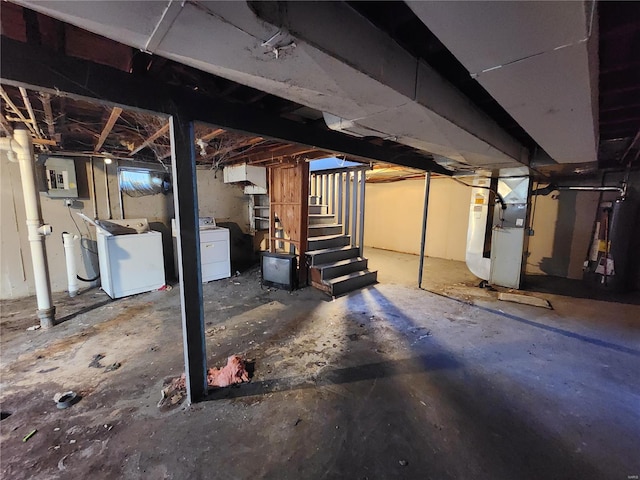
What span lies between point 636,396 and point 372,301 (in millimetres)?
2364

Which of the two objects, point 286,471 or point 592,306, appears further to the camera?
point 592,306

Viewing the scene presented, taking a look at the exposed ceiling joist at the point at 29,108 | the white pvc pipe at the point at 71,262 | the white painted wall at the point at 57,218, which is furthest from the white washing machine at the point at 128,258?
the exposed ceiling joist at the point at 29,108

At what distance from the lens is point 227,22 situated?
2.45 ft

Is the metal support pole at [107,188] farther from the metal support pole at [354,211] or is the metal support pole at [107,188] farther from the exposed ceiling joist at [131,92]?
the metal support pole at [354,211]

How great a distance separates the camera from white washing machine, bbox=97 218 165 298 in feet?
11.4

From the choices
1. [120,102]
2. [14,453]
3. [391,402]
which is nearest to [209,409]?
[14,453]

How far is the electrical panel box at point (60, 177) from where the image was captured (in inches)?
136

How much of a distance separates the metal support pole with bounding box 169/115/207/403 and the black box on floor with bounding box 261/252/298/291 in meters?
2.18

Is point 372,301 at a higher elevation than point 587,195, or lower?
lower

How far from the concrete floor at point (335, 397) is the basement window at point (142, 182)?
1.96 metres

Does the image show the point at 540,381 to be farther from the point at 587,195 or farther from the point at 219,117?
the point at 587,195

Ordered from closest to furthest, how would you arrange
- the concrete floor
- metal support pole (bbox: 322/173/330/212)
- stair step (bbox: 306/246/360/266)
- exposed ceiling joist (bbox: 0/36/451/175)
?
exposed ceiling joist (bbox: 0/36/451/175), the concrete floor, stair step (bbox: 306/246/360/266), metal support pole (bbox: 322/173/330/212)

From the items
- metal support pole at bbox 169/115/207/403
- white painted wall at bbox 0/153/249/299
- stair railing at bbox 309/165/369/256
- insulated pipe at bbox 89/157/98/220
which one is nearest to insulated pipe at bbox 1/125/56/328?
white painted wall at bbox 0/153/249/299

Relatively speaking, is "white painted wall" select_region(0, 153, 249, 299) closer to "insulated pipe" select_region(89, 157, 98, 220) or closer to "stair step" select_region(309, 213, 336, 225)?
"insulated pipe" select_region(89, 157, 98, 220)
